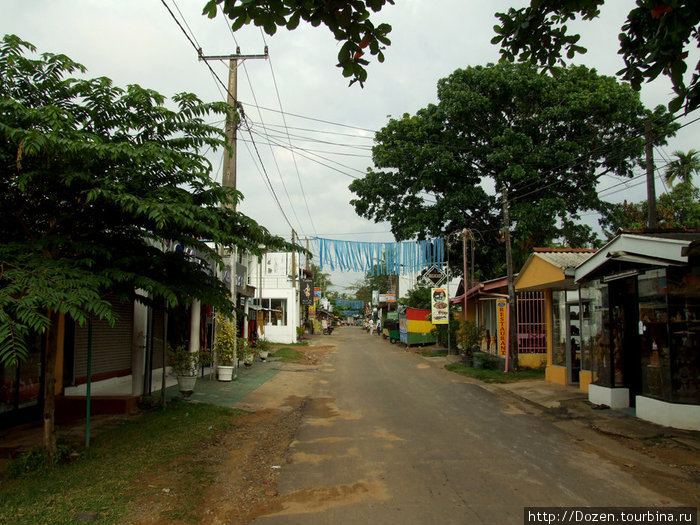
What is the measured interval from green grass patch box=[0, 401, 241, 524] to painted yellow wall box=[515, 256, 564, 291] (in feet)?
29.7

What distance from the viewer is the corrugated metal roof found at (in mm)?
12914

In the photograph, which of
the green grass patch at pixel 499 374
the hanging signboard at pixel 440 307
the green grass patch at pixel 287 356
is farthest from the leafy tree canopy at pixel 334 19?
the hanging signboard at pixel 440 307

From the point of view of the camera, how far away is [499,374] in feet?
55.5

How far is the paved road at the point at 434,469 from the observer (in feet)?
16.4

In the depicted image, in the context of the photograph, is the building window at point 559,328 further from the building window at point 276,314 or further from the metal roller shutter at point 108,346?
the building window at point 276,314

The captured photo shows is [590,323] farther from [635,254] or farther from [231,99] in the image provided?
[231,99]

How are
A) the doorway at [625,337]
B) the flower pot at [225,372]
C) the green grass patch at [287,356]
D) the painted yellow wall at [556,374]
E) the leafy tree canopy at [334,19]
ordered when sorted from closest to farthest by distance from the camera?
1. the leafy tree canopy at [334,19]
2. the doorway at [625,337]
3. the painted yellow wall at [556,374]
4. the flower pot at [225,372]
5. the green grass patch at [287,356]

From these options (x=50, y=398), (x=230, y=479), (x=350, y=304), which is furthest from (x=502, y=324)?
(x=350, y=304)

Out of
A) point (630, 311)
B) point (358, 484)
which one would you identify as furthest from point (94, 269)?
point (630, 311)

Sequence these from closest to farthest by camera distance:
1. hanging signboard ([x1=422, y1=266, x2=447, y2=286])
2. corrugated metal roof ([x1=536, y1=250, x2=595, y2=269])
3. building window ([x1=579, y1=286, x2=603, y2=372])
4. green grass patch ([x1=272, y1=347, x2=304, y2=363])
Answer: building window ([x1=579, y1=286, x2=603, y2=372]) → corrugated metal roof ([x1=536, y1=250, x2=595, y2=269]) → green grass patch ([x1=272, y1=347, x2=304, y2=363]) → hanging signboard ([x1=422, y1=266, x2=447, y2=286])

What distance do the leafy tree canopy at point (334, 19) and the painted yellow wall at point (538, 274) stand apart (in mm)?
9996

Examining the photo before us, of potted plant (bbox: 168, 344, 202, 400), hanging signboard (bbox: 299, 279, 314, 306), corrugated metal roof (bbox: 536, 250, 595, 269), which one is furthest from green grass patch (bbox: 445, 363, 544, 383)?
hanging signboard (bbox: 299, 279, 314, 306)

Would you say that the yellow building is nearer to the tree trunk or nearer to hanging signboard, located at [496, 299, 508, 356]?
hanging signboard, located at [496, 299, 508, 356]

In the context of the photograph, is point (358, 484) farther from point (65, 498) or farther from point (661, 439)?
point (661, 439)
